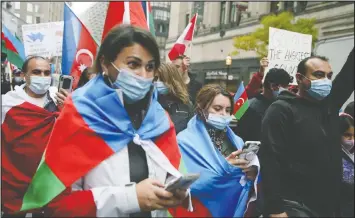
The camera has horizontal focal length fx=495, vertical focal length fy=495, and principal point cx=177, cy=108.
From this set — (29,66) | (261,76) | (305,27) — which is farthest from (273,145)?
(305,27)

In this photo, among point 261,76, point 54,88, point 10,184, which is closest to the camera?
point 10,184

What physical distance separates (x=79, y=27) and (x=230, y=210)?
130 inches

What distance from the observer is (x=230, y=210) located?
362cm

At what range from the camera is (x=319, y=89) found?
12.4 feet

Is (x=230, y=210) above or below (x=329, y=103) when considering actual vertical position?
below

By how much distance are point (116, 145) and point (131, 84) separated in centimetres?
30

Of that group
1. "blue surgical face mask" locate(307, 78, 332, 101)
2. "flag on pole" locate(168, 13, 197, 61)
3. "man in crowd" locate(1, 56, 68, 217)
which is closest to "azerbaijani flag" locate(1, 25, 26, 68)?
"flag on pole" locate(168, 13, 197, 61)

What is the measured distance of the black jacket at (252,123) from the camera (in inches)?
212

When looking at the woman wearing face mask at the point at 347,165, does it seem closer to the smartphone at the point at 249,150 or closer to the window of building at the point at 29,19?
the smartphone at the point at 249,150

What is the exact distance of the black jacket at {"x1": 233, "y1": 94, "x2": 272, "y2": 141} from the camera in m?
5.38

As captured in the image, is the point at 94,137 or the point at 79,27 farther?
the point at 79,27

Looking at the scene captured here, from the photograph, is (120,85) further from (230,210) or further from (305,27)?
(305,27)

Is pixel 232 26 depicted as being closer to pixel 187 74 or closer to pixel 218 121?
pixel 187 74

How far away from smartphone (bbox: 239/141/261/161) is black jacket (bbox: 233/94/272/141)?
1962mm
